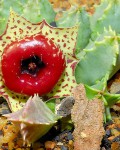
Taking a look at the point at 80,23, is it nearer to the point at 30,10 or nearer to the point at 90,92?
the point at 30,10

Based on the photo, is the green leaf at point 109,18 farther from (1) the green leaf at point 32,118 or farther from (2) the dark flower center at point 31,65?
(1) the green leaf at point 32,118

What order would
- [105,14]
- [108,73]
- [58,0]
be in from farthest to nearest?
[58,0] → [105,14] → [108,73]

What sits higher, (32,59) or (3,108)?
(32,59)

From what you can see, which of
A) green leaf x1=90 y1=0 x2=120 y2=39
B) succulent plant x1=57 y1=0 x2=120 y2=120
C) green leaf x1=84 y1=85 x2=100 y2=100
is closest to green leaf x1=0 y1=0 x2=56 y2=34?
succulent plant x1=57 y1=0 x2=120 y2=120

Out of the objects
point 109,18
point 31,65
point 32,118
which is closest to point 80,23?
point 109,18

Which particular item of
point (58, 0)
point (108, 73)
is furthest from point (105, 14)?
point (58, 0)

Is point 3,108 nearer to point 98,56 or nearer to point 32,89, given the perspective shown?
point 32,89
